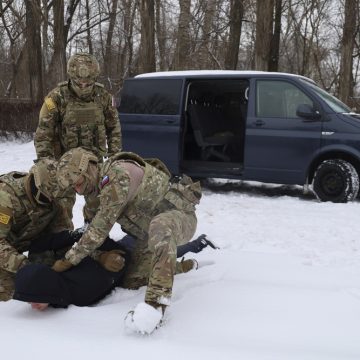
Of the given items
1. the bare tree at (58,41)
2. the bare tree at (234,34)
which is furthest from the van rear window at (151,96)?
the bare tree at (234,34)

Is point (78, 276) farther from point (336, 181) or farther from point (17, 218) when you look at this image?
point (336, 181)

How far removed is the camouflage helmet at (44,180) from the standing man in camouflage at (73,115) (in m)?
1.14

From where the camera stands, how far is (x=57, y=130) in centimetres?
412

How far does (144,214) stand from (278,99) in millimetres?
3731

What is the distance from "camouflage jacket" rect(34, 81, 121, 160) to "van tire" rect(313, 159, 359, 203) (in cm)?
293

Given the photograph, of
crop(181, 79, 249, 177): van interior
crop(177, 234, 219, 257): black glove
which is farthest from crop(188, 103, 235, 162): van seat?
crop(177, 234, 219, 257): black glove

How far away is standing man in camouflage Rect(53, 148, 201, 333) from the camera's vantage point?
8.29ft

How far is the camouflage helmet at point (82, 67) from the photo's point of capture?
3793mm

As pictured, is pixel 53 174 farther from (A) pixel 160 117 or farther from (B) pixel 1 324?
(A) pixel 160 117

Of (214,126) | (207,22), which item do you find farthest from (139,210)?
(207,22)

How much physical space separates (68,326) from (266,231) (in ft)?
8.61

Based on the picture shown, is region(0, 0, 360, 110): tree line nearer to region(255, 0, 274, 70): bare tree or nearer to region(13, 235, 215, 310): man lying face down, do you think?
region(255, 0, 274, 70): bare tree

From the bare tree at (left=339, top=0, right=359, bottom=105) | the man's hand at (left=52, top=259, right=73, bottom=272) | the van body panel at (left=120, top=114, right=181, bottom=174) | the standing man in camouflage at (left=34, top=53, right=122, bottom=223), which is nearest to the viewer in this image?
the man's hand at (left=52, top=259, right=73, bottom=272)

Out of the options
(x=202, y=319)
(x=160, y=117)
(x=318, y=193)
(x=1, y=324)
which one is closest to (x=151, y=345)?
(x=202, y=319)
